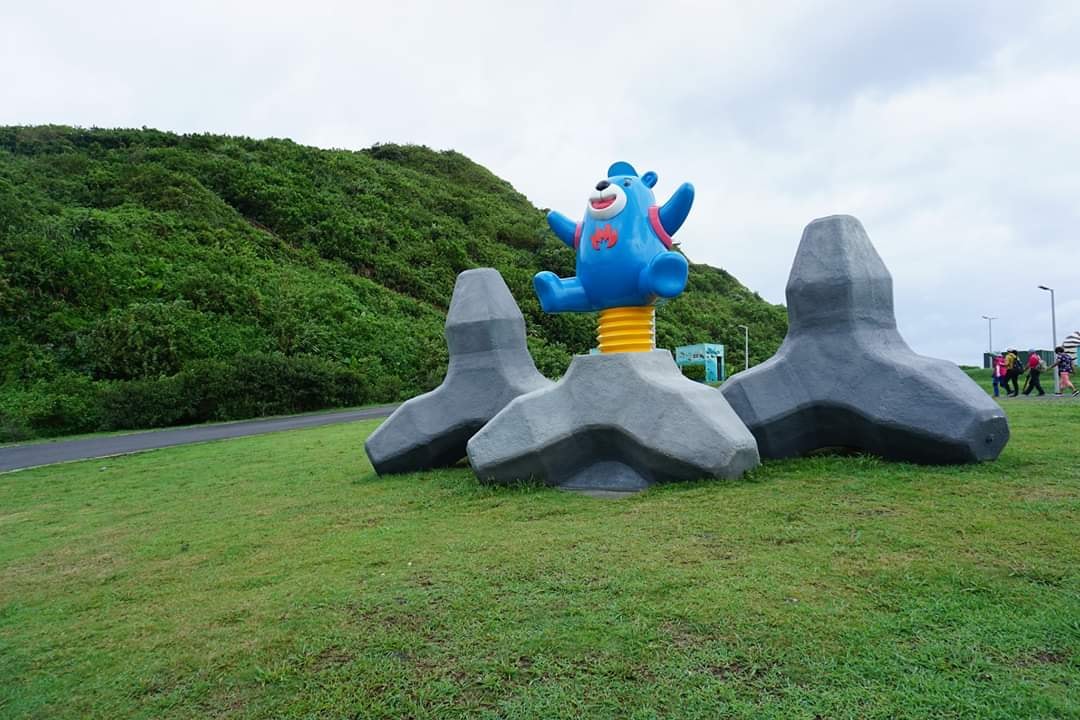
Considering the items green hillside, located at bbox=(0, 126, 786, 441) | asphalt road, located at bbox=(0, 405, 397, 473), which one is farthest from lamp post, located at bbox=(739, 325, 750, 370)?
asphalt road, located at bbox=(0, 405, 397, 473)

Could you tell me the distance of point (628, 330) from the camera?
7.21 m

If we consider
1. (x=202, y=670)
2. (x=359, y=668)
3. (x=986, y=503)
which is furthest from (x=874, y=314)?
(x=202, y=670)

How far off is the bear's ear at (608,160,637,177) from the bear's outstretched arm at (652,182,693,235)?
2.07ft

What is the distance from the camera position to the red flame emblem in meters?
7.11

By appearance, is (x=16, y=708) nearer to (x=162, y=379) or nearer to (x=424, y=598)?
(x=424, y=598)

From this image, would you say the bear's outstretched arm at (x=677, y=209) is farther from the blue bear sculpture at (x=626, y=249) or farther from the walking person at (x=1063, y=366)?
the walking person at (x=1063, y=366)

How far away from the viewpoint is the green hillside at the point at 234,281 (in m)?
17.9

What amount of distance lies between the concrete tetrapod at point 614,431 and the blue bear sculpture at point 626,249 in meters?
0.67

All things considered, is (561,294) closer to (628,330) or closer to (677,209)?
(628,330)

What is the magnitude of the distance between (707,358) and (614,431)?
644 inches

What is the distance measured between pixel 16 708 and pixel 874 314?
283 inches

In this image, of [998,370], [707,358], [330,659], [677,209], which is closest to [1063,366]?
[998,370]

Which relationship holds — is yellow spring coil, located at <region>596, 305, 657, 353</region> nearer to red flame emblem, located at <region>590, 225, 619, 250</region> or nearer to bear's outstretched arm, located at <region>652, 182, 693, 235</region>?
red flame emblem, located at <region>590, 225, 619, 250</region>

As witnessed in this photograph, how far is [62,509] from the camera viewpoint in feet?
26.1
